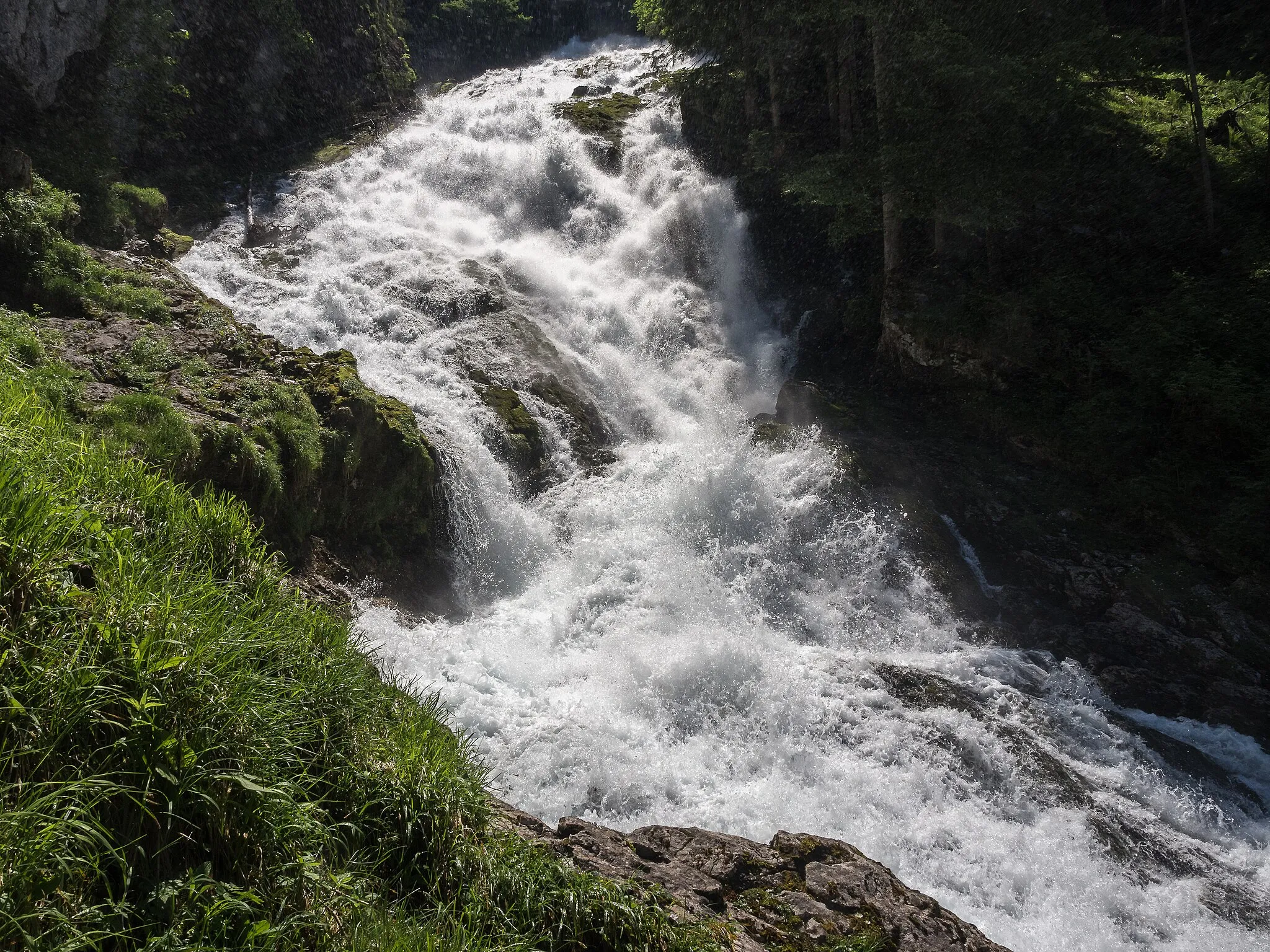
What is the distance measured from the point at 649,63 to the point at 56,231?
74.2ft

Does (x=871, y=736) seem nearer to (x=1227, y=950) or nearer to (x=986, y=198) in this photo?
(x=1227, y=950)

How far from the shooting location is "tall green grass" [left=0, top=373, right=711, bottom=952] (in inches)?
89.6

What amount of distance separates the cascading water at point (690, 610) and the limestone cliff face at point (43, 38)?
3.44m

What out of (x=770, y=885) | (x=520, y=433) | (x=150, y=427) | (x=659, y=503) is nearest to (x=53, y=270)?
(x=150, y=427)

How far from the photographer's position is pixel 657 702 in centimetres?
783

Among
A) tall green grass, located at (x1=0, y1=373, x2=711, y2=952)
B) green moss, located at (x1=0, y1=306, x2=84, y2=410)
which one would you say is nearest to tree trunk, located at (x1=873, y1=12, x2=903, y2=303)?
green moss, located at (x1=0, y1=306, x2=84, y2=410)

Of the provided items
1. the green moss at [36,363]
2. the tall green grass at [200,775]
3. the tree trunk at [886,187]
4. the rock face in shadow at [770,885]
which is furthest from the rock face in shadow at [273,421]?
the tree trunk at [886,187]

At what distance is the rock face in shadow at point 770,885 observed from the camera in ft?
13.8

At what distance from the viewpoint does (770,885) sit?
4.73m

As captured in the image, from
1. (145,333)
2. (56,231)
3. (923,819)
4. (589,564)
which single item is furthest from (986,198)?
(56,231)

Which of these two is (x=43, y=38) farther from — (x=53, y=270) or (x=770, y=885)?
(x=770, y=885)

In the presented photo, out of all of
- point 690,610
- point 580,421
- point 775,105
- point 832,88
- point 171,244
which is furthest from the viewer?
point 775,105

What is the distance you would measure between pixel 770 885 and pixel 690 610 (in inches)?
186

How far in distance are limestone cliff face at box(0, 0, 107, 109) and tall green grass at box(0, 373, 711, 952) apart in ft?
40.0
